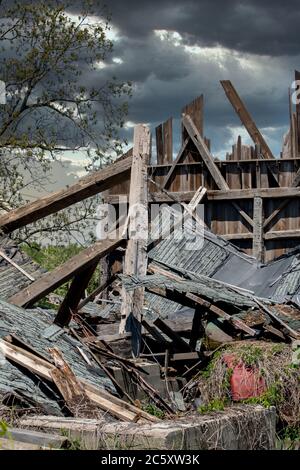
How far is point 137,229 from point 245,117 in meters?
11.2

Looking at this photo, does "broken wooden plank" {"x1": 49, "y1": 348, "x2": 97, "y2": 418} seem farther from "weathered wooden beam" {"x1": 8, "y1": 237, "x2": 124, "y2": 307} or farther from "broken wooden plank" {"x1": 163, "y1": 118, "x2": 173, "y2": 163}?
"broken wooden plank" {"x1": 163, "y1": 118, "x2": 173, "y2": 163}

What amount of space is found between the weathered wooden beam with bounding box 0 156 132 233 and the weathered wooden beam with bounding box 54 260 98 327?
3.16 feet

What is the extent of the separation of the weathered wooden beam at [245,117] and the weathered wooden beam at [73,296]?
36.2 feet

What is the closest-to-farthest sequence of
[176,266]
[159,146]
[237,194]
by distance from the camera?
[176,266]
[237,194]
[159,146]

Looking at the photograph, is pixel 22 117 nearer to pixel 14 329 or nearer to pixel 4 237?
pixel 4 237

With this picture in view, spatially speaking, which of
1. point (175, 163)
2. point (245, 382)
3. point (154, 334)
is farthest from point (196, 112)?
point (245, 382)

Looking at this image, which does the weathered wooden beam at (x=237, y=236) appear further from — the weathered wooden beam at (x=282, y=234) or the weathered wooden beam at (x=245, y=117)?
the weathered wooden beam at (x=245, y=117)

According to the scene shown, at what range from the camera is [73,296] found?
11.2 meters

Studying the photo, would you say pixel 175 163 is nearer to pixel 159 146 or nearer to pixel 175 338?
pixel 159 146

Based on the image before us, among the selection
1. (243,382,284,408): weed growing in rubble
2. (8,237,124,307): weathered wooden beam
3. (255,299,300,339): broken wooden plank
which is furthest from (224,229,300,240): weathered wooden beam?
(8,237,124,307): weathered wooden beam

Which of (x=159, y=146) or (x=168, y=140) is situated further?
(x=159, y=146)

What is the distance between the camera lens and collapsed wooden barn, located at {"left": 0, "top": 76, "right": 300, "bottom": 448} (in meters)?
10.3
